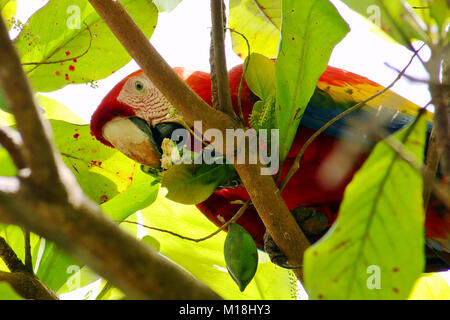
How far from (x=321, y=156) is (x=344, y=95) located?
16cm

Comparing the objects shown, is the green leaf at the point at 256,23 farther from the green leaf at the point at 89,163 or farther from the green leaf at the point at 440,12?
the green leaf at the point at 440,12

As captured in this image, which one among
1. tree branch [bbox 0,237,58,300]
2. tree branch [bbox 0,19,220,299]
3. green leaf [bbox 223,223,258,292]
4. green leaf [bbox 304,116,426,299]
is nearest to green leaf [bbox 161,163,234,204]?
green leaf [bbox 223,223,258,292]

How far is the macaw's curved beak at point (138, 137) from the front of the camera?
111cm

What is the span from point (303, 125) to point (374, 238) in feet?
2.26

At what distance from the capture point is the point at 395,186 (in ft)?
1.63

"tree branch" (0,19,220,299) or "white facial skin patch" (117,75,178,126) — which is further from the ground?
"white facial skin patch" (117,75,178,126)

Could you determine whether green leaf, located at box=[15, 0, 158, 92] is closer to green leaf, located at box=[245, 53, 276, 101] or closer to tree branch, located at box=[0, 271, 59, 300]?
green leaf, located at box=[245, 53, 276, 101]

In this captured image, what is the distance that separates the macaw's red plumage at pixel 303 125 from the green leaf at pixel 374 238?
1.90ft

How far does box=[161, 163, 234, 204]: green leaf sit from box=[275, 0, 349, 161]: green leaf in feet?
0.58

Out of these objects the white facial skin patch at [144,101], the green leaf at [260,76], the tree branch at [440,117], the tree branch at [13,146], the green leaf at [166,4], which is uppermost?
the green leaf at [166,4]

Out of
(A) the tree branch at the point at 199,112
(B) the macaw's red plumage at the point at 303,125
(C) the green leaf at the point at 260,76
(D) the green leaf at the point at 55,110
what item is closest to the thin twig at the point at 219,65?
(A) the tree branch at the point at 199,112

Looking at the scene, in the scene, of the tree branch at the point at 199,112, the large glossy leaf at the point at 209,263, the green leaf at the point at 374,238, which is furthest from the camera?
the large glossy leaf at the point at 209,263

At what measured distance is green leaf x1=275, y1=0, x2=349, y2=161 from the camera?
690 mm
